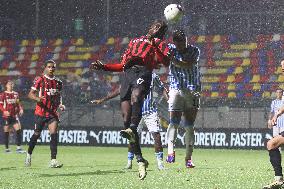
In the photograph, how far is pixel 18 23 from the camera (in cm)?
3198

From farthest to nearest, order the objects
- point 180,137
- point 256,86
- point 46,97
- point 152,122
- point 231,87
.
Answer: point 231,87 → point 256,86 → point 180,137 → point 46,97 → point 152,122

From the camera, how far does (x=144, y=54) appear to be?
9.38 m

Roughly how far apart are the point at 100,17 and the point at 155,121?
62.6 ft

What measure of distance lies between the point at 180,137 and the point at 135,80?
1423cm

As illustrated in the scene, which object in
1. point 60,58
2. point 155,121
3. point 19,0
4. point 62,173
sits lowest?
point 62,173

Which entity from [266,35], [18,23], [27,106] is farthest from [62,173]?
[18,23]

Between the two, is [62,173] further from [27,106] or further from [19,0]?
[19,0]

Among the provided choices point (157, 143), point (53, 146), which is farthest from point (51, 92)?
point (157, 143)

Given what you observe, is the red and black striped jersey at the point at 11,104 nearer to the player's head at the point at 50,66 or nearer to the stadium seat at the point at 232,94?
the stadium seat at the point at 232,94

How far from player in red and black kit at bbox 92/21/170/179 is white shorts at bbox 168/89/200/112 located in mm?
2865

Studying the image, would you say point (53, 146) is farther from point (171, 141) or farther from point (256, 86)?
point (256, 86)

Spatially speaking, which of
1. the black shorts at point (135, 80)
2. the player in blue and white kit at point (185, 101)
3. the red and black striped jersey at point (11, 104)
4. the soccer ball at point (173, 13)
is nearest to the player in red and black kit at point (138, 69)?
the black shorts at point (135, 80)

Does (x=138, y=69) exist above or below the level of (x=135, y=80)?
above

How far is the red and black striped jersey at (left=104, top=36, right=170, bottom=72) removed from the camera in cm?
938
